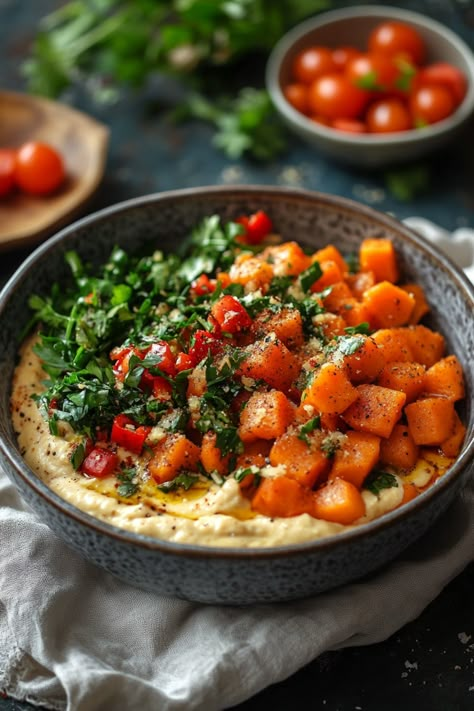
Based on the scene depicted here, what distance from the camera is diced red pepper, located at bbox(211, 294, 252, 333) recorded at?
14.8 feet

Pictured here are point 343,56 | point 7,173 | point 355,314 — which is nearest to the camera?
point 355,314

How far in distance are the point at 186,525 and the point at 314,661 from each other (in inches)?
36.7

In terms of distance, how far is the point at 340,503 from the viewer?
387 centimetres

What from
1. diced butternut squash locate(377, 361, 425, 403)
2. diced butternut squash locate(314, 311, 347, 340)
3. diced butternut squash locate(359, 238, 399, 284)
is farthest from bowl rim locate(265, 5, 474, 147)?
diced butternut squash locate(377, 361, 425, 403)

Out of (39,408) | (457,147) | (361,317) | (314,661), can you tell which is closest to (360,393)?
(361,317)

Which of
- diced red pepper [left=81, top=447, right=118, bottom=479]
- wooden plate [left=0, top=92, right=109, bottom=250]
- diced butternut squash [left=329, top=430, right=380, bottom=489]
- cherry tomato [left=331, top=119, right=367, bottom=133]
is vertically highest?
diced butternut squash [left=329, top=430, right=380, bottom=489]

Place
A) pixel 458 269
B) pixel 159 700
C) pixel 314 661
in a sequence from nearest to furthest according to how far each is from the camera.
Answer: pixel 159 700 → pixel 314 661 → pixel 458 269

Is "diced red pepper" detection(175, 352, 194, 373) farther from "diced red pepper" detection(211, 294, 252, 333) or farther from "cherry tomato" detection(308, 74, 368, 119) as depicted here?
"cherry tomato" detection(308, 74, 368, 119)

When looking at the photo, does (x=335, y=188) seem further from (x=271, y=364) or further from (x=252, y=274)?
(x=271, y=364)

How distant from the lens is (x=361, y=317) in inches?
189

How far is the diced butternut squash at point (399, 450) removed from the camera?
4246 mm

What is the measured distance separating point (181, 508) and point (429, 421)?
52.1 inches

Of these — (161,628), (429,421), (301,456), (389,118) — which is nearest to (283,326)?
(301,456)

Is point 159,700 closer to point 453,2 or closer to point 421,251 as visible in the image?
point 421,251
